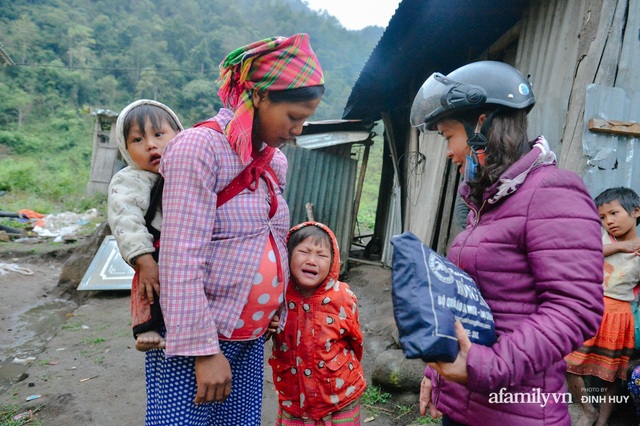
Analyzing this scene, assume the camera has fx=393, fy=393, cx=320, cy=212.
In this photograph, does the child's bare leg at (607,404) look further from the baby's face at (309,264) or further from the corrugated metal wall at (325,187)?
the corrugated metal wall at (325,187)

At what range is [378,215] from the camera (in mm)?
10359

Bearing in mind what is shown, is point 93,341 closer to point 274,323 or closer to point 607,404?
point 274,323

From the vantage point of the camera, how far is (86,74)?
31516 mm

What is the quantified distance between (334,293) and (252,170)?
3.50 ft

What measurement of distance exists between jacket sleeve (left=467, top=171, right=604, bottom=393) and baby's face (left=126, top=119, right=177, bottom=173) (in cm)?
136

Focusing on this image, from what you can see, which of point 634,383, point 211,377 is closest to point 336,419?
point 211,377

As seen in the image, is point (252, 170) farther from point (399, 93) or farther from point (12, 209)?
point (12, 209)

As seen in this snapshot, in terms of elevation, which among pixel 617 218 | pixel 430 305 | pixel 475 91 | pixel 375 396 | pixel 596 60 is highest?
pixel 596 60

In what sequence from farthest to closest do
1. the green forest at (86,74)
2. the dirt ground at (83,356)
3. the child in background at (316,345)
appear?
the green forest at (86,74) < the dirt ground at (83,356) < the child in background at (316,345)

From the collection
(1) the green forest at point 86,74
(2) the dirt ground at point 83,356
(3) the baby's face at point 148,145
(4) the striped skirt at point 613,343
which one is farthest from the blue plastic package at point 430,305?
(1) the green forest at point 86,74

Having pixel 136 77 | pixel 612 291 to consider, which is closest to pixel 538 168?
pixel 612 291

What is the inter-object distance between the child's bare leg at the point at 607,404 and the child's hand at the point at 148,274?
2.76 metres

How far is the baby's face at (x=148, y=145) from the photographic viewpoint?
1607 mm

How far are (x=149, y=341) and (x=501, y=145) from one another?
1313 mm
